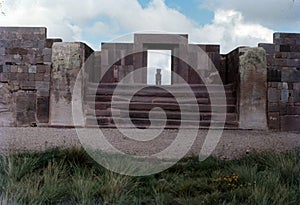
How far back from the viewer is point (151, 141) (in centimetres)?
739

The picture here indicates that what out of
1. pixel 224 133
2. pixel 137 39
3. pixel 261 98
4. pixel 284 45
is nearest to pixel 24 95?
pixel 137 39

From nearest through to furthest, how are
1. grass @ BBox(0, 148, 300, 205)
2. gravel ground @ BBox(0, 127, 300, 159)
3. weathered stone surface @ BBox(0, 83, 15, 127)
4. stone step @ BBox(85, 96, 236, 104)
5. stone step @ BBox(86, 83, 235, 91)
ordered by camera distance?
grass @ BBox(0, 148, 300, 205) < gravel ground @ BBox(0, 127, 300, 159) < weathered stone surface @ BBox(0, 83, 15, 127) < stone step @ BBox(85, 96, 236, 104) < stone step @ BBox(86, 83, 235, 91)

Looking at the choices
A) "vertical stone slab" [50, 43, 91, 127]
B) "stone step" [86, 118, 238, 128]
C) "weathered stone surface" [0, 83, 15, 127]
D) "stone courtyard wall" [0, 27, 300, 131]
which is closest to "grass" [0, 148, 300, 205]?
"stone step" [86, 118, 238, 128]

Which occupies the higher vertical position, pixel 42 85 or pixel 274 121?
pixel 42 85

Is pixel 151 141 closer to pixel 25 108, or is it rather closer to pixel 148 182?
pixel 148 182

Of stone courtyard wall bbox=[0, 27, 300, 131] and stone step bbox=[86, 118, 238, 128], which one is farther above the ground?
stone courtyard wall bbox=[0, 27, 300, 131]

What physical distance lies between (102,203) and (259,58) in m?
6.27

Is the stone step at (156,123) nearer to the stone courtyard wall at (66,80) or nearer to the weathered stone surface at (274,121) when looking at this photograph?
the stone courtyard wall at (66,80)

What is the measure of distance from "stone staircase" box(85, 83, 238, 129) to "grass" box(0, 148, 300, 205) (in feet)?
10.6

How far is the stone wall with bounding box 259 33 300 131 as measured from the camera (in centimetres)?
905

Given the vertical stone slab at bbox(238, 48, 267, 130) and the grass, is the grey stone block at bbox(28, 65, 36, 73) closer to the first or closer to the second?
the grass

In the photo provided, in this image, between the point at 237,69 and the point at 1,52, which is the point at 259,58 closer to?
the point at 237,69

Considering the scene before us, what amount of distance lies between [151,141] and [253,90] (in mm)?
2800

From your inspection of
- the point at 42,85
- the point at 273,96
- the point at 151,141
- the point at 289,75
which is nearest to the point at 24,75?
the point at 42,85
